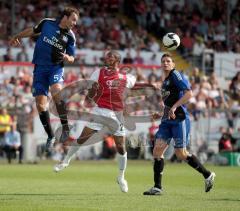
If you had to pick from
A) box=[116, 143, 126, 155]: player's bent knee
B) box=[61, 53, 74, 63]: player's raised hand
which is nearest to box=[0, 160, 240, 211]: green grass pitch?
box=[116, 143, 126, 155]: player's bent knee

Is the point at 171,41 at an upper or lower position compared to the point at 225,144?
upper

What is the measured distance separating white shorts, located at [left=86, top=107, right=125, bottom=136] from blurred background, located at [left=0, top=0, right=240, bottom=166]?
1160cm

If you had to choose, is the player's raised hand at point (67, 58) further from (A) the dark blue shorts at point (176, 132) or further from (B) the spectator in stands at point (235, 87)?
(B) the spectator in stands at point (235, 87)

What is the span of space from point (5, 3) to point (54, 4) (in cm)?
227

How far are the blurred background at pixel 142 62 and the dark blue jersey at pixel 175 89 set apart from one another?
12434 millimetres

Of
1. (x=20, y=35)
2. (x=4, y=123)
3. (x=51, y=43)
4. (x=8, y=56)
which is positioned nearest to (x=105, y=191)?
(x=51, y=43)

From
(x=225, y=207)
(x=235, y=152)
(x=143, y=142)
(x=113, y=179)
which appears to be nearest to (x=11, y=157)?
(x=143, y=142)

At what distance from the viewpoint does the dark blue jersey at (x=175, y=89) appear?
15641mm

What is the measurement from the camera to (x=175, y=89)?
15.8 metres

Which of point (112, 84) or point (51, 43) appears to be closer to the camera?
point (51, 43)

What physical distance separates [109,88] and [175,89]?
1.40 metres

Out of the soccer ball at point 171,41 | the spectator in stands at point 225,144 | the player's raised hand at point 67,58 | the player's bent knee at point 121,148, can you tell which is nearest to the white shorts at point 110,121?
the player's bent knee at point 121,148

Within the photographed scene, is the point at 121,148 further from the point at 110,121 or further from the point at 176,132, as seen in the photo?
the point at 176,132

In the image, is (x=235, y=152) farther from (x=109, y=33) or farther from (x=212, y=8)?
(x=212, y=8)
